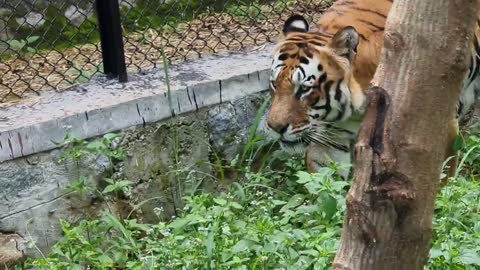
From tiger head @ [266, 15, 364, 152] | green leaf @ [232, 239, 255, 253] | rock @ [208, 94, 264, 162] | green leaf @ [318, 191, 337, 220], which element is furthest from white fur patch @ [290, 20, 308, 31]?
green leaf @ [232, 239, 255, 253]

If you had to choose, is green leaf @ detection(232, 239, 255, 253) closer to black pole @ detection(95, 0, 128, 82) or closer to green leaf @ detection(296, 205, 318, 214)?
green leaf @ detection(296, 205, 318, 214)

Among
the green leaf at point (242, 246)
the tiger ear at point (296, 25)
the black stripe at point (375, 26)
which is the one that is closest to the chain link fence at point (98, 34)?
the tiger ear at point (296, 25)

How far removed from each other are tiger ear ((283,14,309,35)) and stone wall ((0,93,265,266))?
18.1 inches

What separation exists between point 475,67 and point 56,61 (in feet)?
7.97

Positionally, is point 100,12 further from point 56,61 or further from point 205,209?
point 205,209

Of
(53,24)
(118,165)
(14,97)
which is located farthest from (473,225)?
(53,24)

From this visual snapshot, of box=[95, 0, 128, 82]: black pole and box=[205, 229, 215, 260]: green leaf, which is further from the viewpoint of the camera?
box=[95, 0, 128, 82]: black pole

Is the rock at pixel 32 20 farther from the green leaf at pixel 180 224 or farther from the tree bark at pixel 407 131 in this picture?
the tree bark at pixel 407 131

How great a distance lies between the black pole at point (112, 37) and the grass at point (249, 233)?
61cm

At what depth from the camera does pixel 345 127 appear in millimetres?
5070

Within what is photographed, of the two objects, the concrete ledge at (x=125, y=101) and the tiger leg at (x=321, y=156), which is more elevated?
the concrete ledge at (x=125, y=101)

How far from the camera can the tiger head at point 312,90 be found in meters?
4.83

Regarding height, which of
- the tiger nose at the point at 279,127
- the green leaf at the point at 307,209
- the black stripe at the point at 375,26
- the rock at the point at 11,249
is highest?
the black stripe at the point at 375,26

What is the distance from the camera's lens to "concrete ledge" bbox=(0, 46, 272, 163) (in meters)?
4.58
